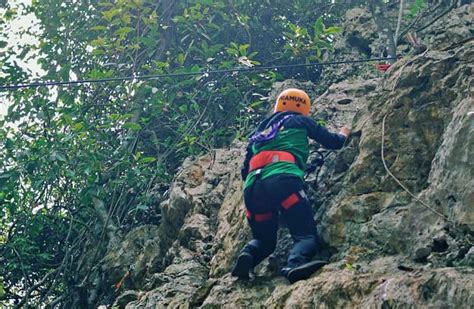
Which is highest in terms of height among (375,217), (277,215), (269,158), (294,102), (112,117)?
(112,117)

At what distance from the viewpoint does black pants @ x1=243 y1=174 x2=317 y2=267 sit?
487 centimetres

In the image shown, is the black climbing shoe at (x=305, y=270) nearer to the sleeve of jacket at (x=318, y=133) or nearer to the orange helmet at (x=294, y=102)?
the sleeve of jacket at (x=318, y=133)

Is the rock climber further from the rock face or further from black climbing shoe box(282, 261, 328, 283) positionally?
the rock face

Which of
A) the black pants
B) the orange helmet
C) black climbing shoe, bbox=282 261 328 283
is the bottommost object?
black climbing shoe, bbox=282 261 328 283

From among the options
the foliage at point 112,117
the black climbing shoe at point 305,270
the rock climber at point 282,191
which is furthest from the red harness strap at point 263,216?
the foliage at point 112,117

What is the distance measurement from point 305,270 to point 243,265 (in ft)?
2.06

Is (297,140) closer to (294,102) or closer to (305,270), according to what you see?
(294,102)

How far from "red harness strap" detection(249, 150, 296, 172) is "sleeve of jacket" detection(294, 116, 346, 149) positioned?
313 millimetres

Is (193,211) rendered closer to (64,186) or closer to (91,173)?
(91,173)

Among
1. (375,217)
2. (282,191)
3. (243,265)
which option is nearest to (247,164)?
(282,191)

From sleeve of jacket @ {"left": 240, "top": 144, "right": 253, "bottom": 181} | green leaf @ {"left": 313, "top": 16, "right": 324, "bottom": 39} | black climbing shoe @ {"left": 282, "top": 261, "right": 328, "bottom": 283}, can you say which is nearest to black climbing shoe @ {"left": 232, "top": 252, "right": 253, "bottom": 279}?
black climbing shoe @ {"left": 282, "top": 261, "right": 328, "bottom": 283}

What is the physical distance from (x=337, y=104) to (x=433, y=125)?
7.10 feet

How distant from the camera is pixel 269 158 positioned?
5305mm

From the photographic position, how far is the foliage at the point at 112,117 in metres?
8.41
